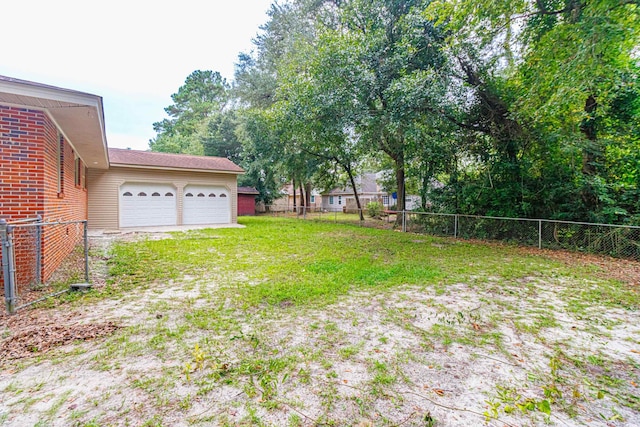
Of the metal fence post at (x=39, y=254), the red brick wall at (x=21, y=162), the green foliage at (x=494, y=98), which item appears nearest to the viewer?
the metal fence post at (x=39, y=254)

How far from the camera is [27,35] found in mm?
9414

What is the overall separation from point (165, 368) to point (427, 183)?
11.4 m

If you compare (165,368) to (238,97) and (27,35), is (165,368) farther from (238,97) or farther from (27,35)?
(238,97)

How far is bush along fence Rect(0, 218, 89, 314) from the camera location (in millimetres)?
3305

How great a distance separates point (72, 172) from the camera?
7730 mm

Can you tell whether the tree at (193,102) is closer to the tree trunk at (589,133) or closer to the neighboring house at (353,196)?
the neighboring house at (353,196)

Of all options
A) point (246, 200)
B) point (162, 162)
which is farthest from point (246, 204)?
point (162, 162)

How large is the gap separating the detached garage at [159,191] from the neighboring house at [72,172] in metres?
0.04

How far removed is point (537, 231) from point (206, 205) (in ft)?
44.7

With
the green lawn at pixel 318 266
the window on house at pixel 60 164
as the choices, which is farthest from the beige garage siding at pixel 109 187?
the window on house at pixel 60 164

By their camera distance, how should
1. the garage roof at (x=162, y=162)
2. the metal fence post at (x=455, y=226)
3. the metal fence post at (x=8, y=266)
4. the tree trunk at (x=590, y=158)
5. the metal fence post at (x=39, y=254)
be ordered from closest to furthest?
the metal fence post at (x=8, y=266), the metal fence post at (x=39, y=254), the tree trunk at (x=590, y=158), the metal fence post at (x=455, y=226), the garage roof at (x=162, y=162)

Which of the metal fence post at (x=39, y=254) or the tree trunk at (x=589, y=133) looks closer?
the metal fence post at (x=39, y=254)

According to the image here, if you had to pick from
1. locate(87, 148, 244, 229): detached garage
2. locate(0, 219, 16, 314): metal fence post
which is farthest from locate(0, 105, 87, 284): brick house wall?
locate(87, 148, 244, 229): detached garage

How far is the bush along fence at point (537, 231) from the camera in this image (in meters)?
7.14
